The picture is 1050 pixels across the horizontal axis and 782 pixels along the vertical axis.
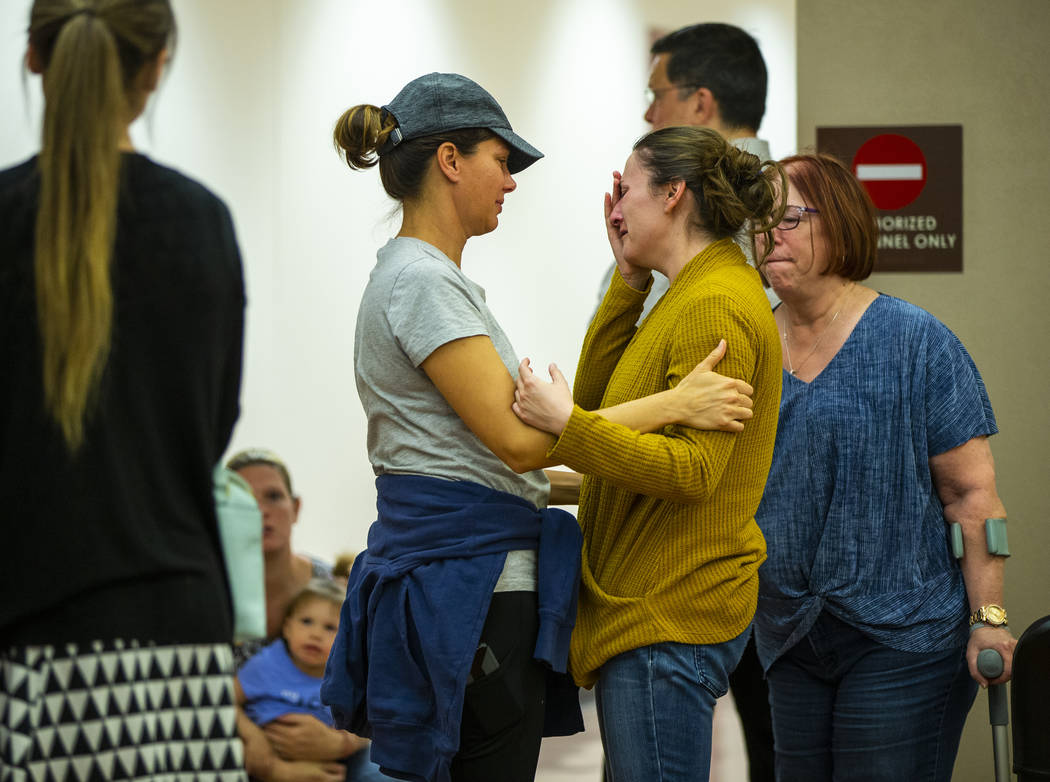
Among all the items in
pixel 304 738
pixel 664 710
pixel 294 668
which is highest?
pixel 664 710

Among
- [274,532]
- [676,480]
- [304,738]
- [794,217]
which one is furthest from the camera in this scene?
[274,532]

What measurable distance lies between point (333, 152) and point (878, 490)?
6.57 ft

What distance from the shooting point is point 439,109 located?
6.16 ft

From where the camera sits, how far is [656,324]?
1907mm

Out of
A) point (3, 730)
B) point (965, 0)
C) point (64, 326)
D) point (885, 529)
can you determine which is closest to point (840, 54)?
point (965, 0)

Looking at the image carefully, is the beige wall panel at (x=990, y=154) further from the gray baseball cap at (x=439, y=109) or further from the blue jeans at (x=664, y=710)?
the blue jeans at (x=664, y=710)

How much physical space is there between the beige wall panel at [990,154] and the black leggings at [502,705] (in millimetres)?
1882

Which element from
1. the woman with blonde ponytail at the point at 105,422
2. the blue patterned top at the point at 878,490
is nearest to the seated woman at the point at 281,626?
the blue patterned top at the point at 878,490

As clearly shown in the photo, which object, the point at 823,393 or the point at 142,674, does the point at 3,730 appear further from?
the point at 823,393

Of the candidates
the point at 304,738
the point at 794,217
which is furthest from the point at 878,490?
the point at 304,738

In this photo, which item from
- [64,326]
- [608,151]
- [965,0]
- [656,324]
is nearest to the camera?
[64,326]

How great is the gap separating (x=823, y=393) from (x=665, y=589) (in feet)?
2.15

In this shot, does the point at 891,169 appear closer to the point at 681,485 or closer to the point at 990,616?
the point at 990,616

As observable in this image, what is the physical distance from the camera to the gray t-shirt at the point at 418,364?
5.82ft
